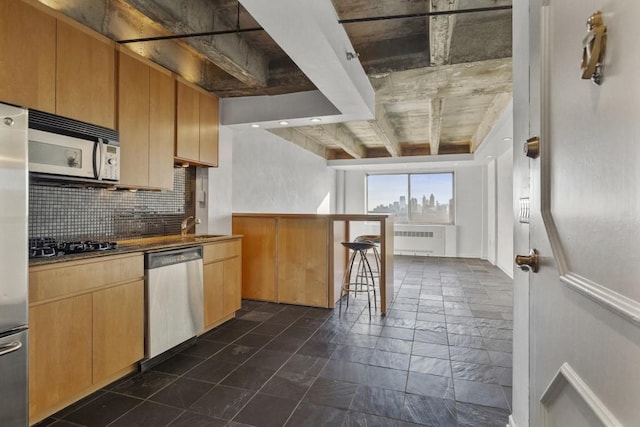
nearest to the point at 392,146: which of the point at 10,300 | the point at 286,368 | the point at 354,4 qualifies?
the point at 354,4

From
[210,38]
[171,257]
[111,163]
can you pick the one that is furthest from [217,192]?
[210,38]

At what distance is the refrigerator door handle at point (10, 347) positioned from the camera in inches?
58.6

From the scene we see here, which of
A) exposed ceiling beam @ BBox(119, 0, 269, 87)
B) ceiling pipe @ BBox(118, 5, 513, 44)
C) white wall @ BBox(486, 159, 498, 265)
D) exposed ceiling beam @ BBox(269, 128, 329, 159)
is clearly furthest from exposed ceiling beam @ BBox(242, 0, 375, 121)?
white wall @ BBox(486, 159, 498, 265)

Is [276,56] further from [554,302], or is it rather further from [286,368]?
[554,302]

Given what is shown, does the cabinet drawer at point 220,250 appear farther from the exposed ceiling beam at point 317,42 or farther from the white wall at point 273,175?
the exposed ceiling beam at point 317,42

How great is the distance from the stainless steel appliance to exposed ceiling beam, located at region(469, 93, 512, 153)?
406 cm

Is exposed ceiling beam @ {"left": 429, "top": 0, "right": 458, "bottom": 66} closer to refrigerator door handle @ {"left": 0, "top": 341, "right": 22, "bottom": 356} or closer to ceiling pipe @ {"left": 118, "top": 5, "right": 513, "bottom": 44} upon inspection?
ceiling pipe @ {"left": 118, "top": 5, "right": 513, "bottom": 44}

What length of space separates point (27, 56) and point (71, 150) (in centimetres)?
56

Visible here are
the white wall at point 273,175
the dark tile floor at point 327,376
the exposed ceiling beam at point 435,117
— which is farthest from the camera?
the white wall at point 273,175

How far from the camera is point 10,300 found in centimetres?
153

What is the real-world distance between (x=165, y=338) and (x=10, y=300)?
1.25m

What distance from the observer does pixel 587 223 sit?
2.08 ft

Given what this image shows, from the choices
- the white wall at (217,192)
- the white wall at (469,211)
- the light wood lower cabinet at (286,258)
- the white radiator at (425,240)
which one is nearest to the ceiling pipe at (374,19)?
the white wall at (217,192)

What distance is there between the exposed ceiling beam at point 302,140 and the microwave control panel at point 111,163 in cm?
308
